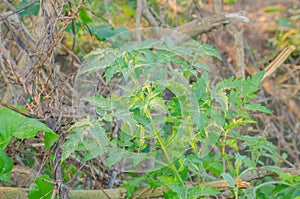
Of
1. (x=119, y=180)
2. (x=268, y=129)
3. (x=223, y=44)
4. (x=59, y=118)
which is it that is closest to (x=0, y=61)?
(x=59, y=118)

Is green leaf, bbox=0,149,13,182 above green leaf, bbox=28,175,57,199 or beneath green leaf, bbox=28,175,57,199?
above

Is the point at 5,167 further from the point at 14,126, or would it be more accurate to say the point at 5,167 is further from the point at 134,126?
the point at 134,126

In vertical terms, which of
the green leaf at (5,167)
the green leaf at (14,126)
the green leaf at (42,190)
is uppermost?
the green leaf at (14,126)

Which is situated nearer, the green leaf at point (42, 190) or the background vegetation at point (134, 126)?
the background vegetation at point (134, 126)

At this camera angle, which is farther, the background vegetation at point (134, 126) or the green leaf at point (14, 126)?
the green leaf at point (14, 126)

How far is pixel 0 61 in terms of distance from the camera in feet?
4.25

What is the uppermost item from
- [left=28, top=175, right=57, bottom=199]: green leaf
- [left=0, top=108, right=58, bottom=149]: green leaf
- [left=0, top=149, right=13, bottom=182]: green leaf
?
[left=0, top=108, right=58, bottom=149]: green leaf

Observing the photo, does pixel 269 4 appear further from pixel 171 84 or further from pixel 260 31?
pixel 171 84

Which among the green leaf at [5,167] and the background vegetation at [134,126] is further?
the green leaf at [5,167]

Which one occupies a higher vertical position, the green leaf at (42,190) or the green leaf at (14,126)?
the green leaf at (14,126)

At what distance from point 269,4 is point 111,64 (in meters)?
3.19

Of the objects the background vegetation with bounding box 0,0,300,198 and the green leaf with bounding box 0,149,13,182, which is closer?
the background vegetation with bounding box 0,0,300,198

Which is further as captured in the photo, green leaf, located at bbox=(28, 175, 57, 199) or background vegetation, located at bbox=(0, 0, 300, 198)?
green leaf, located at bbox=(28, 175, 57, 199)

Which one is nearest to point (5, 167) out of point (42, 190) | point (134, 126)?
point (42, 190)
